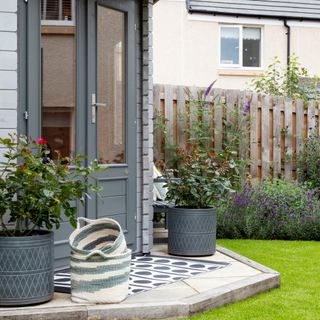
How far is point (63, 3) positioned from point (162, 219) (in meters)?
4.03

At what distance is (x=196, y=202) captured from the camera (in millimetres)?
7453

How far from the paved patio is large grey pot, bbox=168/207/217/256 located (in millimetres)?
769

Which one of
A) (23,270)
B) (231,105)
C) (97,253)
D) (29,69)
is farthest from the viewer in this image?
(231,105)

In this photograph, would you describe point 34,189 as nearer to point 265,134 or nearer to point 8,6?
point 8,6

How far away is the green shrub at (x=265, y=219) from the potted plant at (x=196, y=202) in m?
1.34

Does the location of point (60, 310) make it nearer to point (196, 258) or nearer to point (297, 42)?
point (196, 258)

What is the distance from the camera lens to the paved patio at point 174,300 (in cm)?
489

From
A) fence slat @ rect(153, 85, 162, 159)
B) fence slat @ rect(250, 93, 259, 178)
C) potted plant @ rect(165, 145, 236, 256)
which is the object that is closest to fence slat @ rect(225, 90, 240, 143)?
fence slat @ rect(250, 93, 259, 178)

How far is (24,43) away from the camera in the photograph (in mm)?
5914

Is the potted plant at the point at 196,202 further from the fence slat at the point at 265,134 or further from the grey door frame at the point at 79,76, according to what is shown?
the fence slat at the point at 265,134

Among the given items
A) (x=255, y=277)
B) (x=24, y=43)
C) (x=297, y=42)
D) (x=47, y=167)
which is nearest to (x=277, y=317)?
(x=255, y=277)

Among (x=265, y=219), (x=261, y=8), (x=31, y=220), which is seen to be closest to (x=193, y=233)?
(x=265, y=219)

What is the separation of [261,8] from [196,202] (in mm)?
11453

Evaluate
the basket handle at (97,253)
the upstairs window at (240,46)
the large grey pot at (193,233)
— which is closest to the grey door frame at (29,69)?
the basket handle at (97,253)
